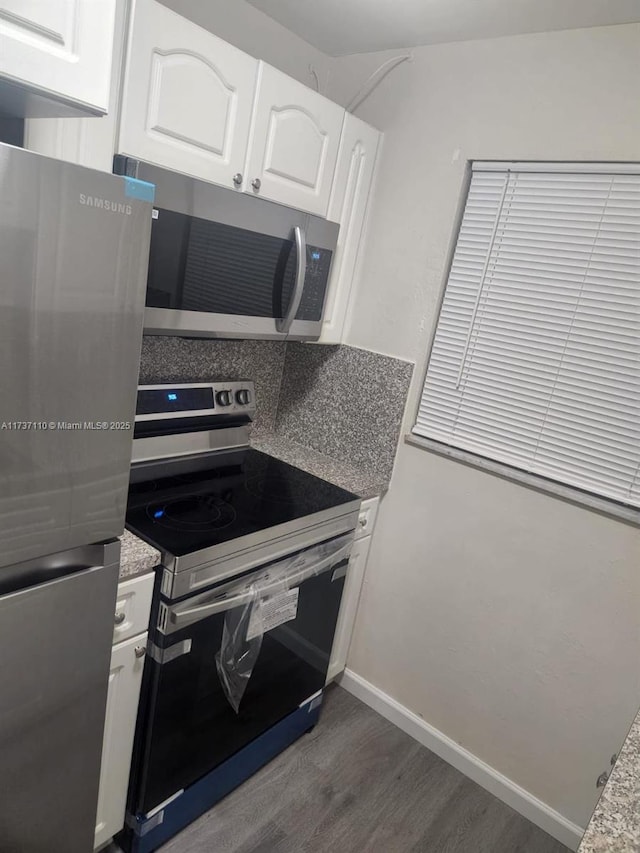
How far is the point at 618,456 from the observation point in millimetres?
1649

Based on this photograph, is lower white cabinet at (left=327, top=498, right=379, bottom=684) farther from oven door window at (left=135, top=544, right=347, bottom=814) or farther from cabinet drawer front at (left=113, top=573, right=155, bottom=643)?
cabinet drawer front at (left=113, top=573, right=155, bottom=643)

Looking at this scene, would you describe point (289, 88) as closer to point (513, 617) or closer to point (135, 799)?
point (513, 617)

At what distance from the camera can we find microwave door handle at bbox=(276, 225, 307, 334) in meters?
1.66

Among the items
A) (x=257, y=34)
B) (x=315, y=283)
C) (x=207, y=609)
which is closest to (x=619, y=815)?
(x=207, y=609)

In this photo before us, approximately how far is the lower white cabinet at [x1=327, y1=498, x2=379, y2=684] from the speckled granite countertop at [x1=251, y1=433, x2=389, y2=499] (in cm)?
7

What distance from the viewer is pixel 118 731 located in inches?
55.1

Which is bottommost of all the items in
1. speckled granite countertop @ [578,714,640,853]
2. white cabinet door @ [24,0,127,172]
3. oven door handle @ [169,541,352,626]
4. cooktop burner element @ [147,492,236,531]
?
oven door handle @ [169,541,352,626]

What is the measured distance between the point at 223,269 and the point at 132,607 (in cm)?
88

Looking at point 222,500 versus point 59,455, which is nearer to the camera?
point 59,455

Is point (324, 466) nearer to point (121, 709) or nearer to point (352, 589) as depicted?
point (352, 589)

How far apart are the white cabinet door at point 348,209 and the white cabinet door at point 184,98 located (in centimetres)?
44

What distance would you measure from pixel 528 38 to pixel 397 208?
0.60 meters

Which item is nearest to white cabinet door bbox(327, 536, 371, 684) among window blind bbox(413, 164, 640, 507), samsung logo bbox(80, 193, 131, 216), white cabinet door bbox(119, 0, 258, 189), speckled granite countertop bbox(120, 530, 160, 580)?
window blind bbox(413, 164, 640, 507)

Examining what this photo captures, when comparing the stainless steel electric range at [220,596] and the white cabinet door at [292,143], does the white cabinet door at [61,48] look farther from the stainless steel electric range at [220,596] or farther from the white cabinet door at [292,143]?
the stainless steel electric range at [220,596]
